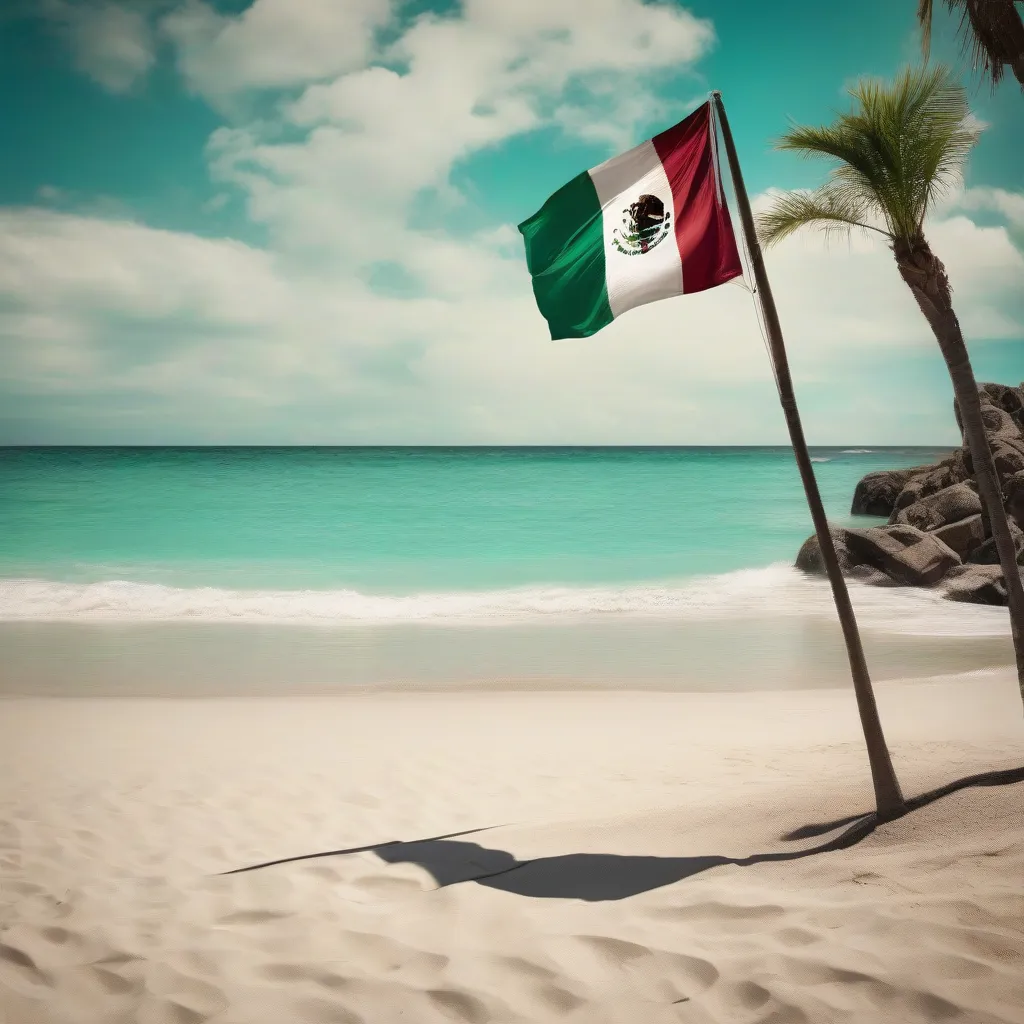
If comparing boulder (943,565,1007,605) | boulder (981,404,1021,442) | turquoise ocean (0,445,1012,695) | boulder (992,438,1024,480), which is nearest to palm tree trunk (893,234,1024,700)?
turquoise ocean (0,445,1012,695)

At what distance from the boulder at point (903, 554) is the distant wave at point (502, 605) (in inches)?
20.9

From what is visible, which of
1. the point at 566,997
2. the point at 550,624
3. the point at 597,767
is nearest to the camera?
the point at 566,997

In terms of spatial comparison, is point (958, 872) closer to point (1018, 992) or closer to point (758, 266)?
point (1018, 992)

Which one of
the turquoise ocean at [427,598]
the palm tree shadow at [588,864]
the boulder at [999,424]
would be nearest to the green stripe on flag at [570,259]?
the palm tree shadow at [588,864]

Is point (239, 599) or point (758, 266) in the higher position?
point (758, 266)

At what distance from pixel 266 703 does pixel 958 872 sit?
25.0 ft

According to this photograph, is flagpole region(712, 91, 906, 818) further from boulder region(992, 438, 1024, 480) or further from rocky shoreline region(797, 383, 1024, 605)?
boulder region(992, 438, 1024, 480)

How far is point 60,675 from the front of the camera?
10766mm

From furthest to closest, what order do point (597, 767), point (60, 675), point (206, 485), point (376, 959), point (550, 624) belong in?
point (206, 485), point (550, 624), point (60, 675), point (597, 767), point (376, 959)

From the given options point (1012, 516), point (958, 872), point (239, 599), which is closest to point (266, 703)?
point (958, 872)

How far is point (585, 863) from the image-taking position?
473 centimetres

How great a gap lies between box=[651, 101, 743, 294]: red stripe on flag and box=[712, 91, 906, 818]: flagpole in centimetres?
13

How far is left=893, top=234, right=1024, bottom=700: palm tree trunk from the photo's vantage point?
213 inches

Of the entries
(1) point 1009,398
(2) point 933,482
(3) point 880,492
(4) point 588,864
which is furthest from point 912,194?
(3) point 880,492
